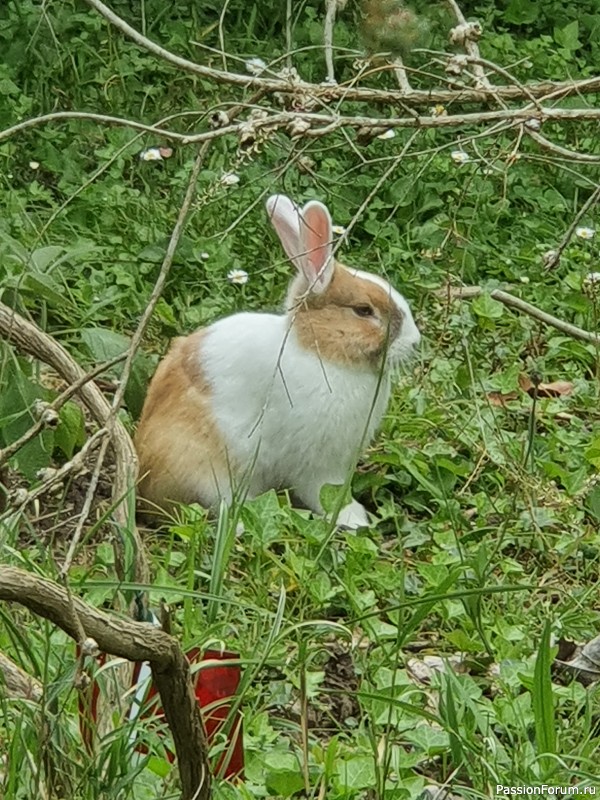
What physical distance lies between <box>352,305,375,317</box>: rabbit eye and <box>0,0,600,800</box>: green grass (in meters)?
0.21

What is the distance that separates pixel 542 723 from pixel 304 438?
4.86 feet

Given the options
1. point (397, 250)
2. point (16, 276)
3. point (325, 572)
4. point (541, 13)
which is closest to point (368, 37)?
point (325, 572)

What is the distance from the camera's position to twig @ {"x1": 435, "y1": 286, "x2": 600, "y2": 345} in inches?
157

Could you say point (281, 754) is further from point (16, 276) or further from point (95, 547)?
point (16, 276)

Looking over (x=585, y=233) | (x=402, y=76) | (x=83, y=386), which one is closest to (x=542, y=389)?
(x=585, y=233)

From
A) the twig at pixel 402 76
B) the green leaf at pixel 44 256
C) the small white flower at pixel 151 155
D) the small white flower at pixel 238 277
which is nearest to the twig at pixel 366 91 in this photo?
the twig at pixel 402 76

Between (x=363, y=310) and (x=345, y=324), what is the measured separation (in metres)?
0.06

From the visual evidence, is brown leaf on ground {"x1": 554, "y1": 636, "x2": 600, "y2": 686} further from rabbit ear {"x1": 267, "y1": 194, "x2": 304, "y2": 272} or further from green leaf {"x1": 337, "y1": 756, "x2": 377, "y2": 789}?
rabbit ear {"x1": 267, "y1": 194, "x2": 304, "y2": 272}

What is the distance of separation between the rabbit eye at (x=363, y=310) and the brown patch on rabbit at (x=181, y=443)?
40 centimetres

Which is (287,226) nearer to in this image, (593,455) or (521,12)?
(593,455)

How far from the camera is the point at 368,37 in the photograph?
8.18ft

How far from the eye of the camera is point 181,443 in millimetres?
3875

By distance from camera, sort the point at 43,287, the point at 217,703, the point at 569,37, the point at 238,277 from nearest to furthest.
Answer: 1. the point at 217,703
2. the point at 238,277
3. the point at 43,287
4. the point at 569,37

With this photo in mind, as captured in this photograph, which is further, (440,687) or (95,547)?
(95,547)
